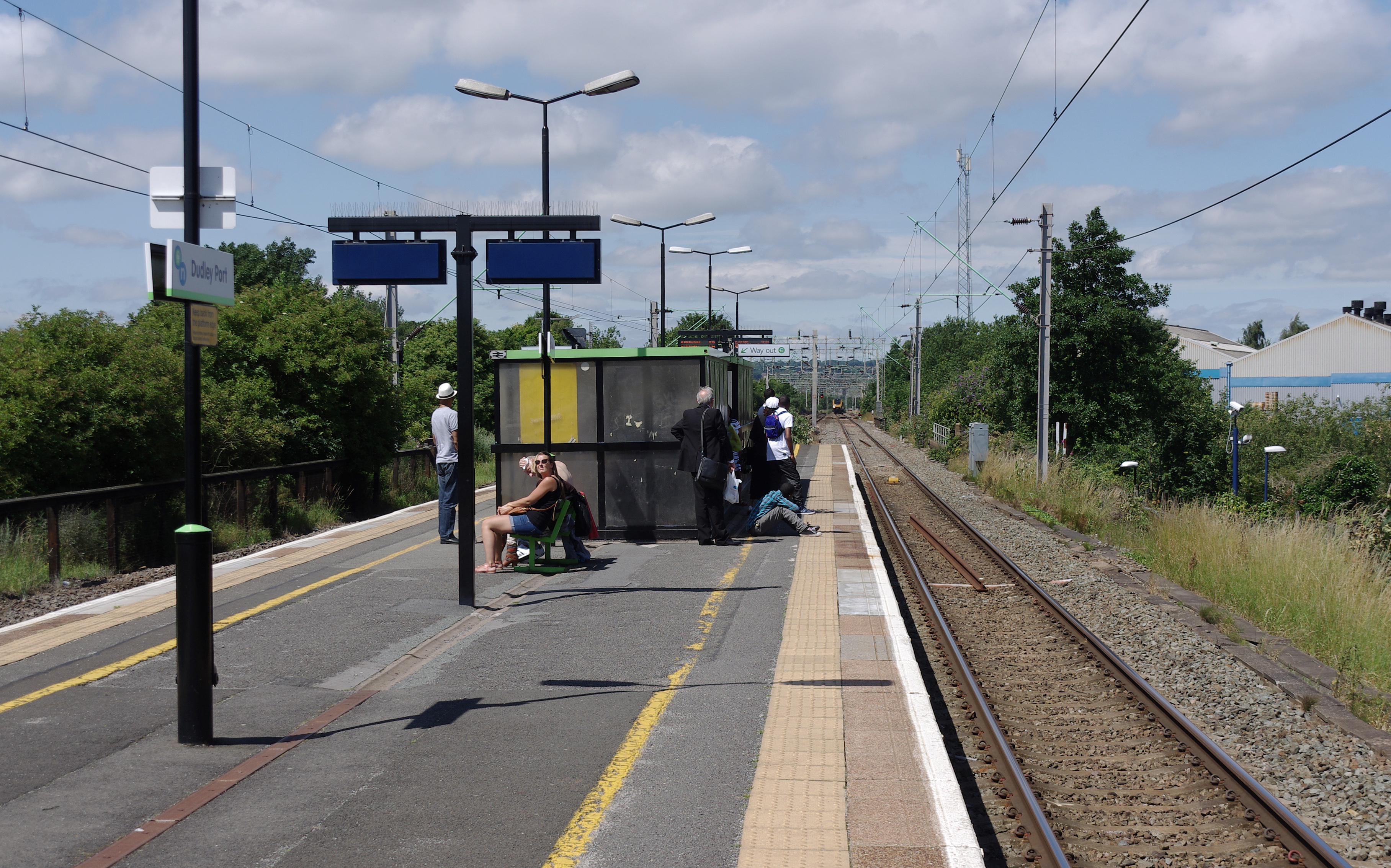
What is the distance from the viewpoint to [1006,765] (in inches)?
240

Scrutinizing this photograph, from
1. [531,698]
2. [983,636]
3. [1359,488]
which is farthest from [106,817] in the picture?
[1359,488]

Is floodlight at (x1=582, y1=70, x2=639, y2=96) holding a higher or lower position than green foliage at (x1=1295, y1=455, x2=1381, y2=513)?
higher

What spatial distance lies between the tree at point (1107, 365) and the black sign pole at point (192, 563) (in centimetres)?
3179

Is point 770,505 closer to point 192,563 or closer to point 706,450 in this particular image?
point 706,450

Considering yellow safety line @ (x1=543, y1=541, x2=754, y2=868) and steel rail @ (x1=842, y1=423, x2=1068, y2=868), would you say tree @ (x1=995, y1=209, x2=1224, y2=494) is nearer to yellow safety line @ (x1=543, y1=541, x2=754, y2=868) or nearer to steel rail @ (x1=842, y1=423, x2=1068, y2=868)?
steel rail @ (x1=842, y1=423, x2=1068, y2=868)

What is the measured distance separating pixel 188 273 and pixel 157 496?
24.0 ft

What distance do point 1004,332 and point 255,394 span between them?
25.9 m

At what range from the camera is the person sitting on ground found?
1464 cm

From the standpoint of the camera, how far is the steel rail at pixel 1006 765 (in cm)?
489

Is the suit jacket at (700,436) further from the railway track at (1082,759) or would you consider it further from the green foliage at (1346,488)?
the green foliage at (1346,488)

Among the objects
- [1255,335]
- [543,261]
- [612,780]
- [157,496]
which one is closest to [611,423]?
[543,261]

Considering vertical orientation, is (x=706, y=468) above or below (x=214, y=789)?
above

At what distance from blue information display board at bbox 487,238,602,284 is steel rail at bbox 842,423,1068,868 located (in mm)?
4698

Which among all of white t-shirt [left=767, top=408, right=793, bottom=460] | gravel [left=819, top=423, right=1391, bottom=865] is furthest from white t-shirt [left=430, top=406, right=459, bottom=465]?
gravel [left=819, top=423, right=1391, bottom=865]
